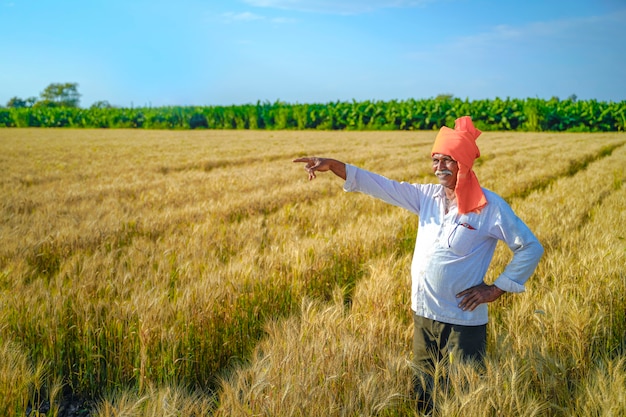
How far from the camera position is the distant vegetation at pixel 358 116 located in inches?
1519

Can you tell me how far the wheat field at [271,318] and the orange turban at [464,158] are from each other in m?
0.74

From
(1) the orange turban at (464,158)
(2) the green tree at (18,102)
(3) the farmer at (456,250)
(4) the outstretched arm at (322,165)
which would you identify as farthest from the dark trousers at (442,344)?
(2) the green tree at (18,102)

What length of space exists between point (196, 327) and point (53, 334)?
0.83 meters

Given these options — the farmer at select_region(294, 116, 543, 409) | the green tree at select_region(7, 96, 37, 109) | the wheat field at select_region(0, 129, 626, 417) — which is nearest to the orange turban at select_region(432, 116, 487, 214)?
the farmer at select_region(294, 116, 543, 409)

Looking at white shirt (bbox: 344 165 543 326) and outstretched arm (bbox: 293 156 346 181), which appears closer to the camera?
white shirt (bbox: 344 165 543 326)

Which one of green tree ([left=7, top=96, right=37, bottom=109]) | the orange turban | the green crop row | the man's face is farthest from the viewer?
green tree ([left=7, top=96, right=37, bottom=109])

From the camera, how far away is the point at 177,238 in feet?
16.5

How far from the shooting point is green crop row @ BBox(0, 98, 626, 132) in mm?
38594

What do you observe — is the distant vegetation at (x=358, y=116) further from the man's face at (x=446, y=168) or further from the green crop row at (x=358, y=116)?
the man's face at (x=446, y=168)

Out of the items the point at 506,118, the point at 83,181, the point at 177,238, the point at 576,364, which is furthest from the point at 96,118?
the point at 576,364

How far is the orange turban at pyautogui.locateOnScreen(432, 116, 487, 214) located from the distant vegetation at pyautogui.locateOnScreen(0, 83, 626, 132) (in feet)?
134

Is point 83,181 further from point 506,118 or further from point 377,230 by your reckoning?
point 506,118

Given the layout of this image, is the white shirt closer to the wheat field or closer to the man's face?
the man's face

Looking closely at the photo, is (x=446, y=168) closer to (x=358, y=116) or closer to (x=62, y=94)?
(x=358, y=116)
